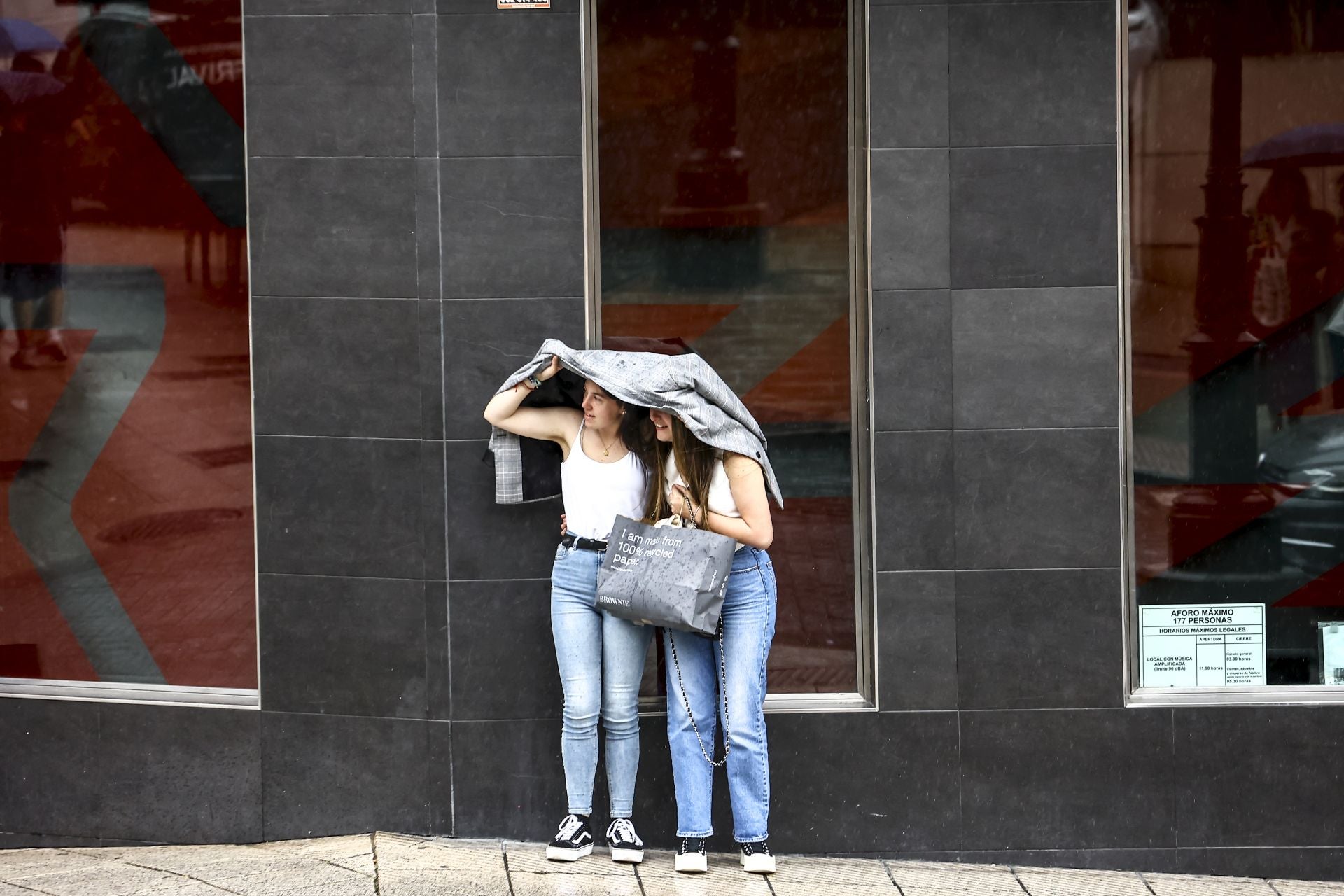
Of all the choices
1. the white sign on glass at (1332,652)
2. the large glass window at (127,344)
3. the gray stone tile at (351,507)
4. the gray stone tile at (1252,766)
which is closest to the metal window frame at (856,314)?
the gray stone tile at (351,507)

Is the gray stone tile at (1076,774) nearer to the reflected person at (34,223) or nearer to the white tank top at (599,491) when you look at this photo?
the white tank top at (599,491)

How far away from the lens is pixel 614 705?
16.9 feet

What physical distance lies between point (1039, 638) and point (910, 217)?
5.78 ft

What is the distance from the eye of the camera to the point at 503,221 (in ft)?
17.4

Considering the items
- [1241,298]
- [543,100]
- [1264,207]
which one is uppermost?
[543,100]

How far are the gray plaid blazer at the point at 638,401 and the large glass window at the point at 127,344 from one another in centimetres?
128

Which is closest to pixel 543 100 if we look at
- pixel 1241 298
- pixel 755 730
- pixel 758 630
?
pixel 758 630

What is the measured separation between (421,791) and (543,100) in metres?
2.81

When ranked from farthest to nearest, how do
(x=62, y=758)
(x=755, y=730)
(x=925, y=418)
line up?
(x=62, y=758), (x=925, y=418), (x=755, y=730)

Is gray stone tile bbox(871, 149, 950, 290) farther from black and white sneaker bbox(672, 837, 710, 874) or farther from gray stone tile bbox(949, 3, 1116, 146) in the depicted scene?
black and white sneaker bbox(672, 837, 710, 874)

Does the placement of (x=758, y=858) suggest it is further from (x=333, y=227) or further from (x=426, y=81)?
(x=426, y=81)

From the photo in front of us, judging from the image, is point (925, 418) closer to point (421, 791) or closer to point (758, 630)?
point (758, 630)

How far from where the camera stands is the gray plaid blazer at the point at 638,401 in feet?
15.7

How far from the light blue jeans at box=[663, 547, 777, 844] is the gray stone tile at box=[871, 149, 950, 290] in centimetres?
128
